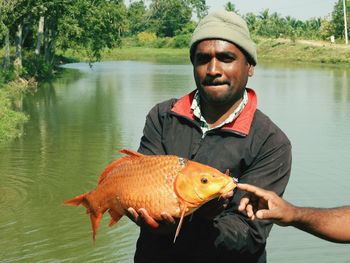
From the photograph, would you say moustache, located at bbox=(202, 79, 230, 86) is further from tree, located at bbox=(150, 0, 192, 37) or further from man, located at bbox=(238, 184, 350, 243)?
tree, located at bbox=(150, 0, 192, 37)

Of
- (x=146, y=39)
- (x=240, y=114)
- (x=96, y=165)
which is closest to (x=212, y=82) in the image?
(x=240, y=114)

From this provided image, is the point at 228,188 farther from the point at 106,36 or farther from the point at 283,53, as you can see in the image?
the point at 283,53

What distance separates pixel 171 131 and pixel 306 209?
72cm

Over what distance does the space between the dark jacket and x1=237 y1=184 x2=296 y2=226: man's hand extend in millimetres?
385

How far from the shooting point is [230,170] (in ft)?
8.26

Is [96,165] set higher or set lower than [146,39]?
lower

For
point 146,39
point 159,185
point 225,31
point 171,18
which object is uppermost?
point 171,18

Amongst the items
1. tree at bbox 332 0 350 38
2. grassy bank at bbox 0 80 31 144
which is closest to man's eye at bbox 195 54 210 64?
grassy bank at bbox 0 80 31 144

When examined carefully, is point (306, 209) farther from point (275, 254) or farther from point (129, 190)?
point (275, 254)

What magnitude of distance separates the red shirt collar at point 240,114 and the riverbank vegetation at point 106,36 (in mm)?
10625

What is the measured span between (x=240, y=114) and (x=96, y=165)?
26.8ft

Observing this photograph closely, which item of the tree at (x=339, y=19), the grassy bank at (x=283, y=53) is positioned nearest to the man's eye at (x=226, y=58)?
the grassy bank at (x=283, y=53)

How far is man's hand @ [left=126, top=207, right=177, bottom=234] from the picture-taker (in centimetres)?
223

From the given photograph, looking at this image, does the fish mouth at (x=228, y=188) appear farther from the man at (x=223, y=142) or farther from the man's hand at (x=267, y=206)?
the man at (x=223, y=142)
